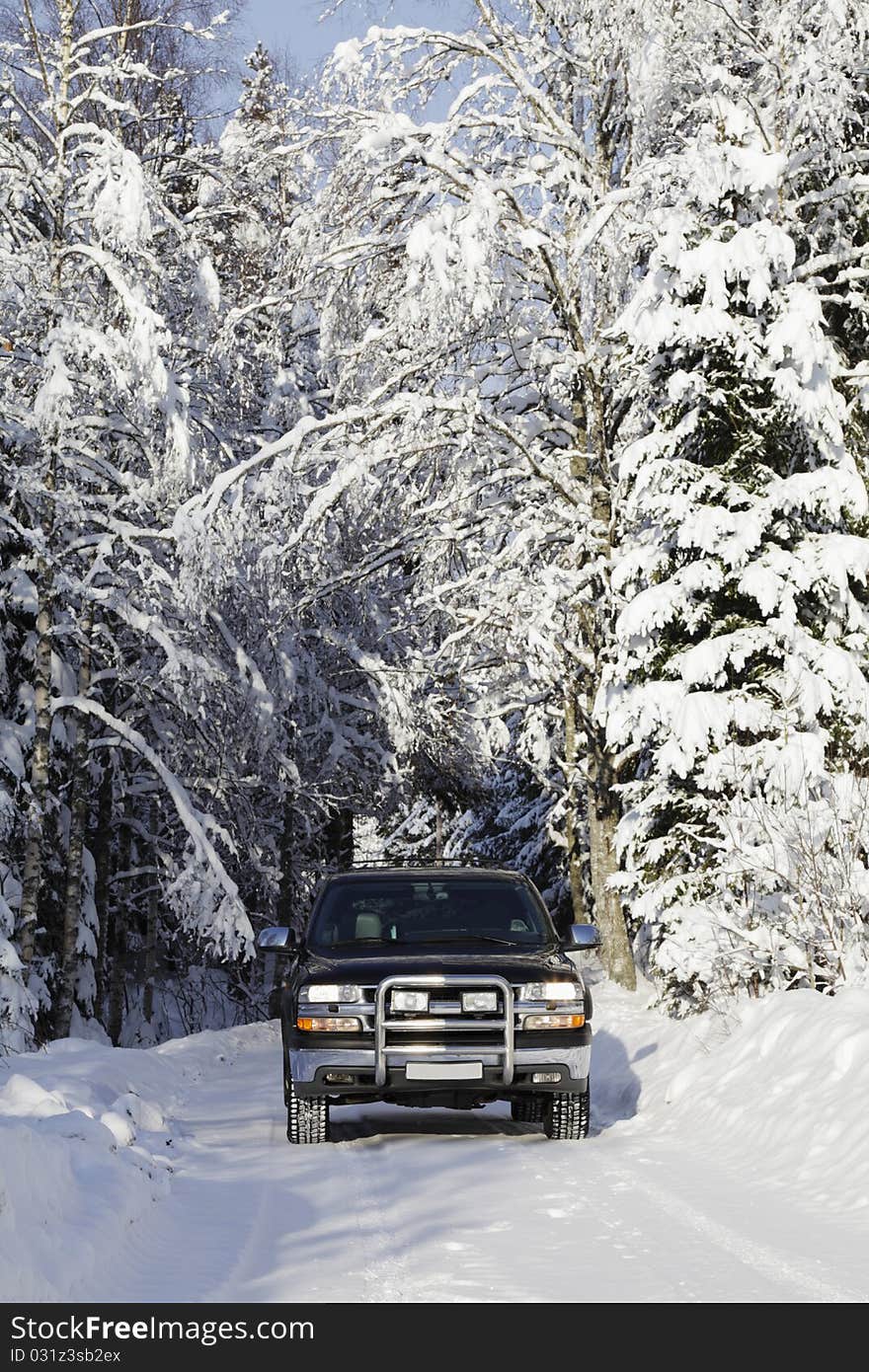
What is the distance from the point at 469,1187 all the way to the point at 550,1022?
2.08 m

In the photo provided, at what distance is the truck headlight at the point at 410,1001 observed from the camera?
34.7 ft

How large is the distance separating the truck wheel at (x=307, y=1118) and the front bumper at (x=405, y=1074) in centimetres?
15

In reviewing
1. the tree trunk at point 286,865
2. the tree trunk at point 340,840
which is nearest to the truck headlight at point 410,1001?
the tree trunk at point 286,865

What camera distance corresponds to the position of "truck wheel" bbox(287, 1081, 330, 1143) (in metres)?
10.7

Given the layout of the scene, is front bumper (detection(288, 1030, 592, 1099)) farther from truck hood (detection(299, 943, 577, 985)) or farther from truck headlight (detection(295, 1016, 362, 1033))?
truck hood (detection(299, 943, 577, 985))

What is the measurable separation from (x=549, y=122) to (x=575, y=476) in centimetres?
454

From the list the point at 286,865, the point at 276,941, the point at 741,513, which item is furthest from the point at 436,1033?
the point at 286,865

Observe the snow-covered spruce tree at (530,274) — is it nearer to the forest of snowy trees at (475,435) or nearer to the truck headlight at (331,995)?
the forest of snowy trees at (475,435)

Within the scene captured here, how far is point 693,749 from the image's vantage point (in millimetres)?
15555

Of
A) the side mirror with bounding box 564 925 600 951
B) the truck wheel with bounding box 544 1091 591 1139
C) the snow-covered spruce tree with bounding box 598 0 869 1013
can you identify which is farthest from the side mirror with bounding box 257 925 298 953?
the snow-covered spruce tree with bounding box 598 0 869 1013

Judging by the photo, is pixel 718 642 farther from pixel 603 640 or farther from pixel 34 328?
pixel 34 328

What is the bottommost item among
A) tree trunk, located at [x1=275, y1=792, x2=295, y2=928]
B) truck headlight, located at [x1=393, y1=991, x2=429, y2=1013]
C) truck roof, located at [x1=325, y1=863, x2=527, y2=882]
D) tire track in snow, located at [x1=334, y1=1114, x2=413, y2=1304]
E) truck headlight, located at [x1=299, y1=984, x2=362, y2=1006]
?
tire track in snow, located at [x1=334, y1=1114, x2=413, y2=1304]

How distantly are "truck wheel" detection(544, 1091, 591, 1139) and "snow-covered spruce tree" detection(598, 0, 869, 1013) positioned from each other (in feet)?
9.93

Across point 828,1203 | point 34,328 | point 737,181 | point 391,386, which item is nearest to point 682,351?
point 737,181
